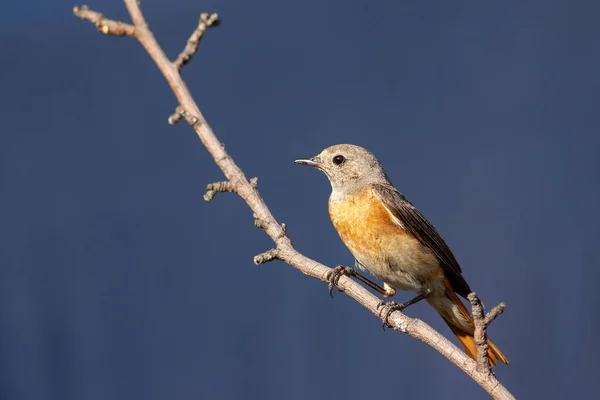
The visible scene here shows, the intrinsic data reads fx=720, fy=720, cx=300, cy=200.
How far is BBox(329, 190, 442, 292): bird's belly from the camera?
9.71 feet

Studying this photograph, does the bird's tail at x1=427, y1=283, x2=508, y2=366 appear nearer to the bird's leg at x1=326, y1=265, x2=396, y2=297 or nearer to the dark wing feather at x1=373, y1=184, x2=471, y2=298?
the dark wing feather at x1=373, y1=184, x2=471, y2=298

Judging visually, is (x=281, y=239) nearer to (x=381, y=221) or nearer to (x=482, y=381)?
(x=482, y=381)

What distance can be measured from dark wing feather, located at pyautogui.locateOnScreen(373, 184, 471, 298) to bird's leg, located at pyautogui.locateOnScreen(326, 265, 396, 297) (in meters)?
0.27

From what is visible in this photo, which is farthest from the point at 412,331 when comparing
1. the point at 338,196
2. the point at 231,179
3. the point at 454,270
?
the point at 338,196

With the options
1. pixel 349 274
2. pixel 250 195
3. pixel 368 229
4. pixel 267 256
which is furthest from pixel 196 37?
pixel 368 229

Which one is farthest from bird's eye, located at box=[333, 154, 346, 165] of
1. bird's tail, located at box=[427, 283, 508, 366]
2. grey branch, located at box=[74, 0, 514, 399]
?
grey branch, located at box=[74, 0, 514, 399]

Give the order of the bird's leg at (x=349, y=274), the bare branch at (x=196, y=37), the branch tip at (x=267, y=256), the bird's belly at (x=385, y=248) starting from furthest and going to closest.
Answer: the bird's belly at (x=385, y=248) < the bird's leg at (x=349, y=274) < the branch tip at (x=267, y=256) < the bare branch at (x=196, y=37)

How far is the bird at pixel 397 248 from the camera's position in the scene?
2.97 metres

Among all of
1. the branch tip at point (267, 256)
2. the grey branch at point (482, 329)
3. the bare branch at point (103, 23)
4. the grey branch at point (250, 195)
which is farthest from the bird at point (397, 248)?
the bare branch at point (103, 23)

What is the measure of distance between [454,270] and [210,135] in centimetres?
154

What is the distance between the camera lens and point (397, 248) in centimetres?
296

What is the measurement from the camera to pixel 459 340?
10.5 feet

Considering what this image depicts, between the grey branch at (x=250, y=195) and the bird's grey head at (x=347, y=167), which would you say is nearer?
the grey branch at (x=250, y=195)

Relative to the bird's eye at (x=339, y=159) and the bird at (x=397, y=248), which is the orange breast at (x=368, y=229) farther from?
the bird's eye at (x=339, y=159)
